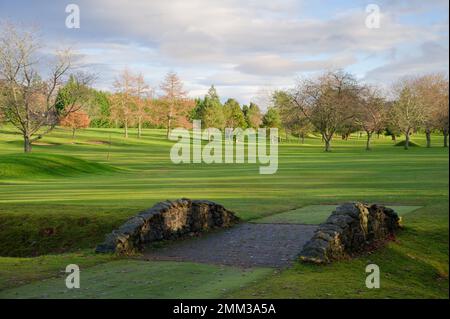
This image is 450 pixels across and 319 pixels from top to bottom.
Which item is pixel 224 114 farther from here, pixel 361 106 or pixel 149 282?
pixel 149 282

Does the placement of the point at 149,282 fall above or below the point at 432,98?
below

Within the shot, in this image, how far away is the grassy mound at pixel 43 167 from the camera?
144ft

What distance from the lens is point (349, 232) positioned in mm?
15766

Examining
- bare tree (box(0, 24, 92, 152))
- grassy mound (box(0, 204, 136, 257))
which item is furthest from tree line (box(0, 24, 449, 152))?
grassy mound (box(0, 204, 136, 257))

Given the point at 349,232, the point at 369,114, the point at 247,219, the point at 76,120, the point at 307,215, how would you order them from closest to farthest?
the point at 349,232 < the point at 247,219 < the point at 307,215 < the point at 76,120 < the point at 369,114

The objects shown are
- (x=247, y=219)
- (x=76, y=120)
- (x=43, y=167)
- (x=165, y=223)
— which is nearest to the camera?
(x=165, y=223)

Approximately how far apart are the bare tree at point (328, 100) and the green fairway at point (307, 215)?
226 feet

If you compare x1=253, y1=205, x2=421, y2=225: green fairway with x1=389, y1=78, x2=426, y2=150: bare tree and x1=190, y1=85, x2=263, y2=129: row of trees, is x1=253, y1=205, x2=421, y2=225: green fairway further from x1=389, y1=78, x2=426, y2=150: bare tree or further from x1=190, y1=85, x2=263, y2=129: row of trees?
x1=190, y1=85, x2=263, y2=129: row of trees

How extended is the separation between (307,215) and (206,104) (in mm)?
115013

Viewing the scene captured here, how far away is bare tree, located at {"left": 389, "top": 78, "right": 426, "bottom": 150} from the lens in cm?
9762

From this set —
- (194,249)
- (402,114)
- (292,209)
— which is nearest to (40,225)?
(194,249)

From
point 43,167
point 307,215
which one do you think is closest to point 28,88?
point 43,167

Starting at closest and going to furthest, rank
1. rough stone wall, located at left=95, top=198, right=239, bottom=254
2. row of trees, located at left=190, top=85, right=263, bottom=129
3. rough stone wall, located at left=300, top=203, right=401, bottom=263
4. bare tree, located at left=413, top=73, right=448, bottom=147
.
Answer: rough stone wall, located at left=300, top=203, right=401, bottom=263 < rough stone wall, located at left=95, top=198, right=239, bottom=254 < bare tree, located at left=413, top=73, right=448, bottom=147 < row of trees, located at left=190, top=85, right=263, bottom=129

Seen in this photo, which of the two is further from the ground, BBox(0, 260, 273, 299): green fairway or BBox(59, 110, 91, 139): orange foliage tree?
BBox(59, 110, 91, 139): orange foliage tree
